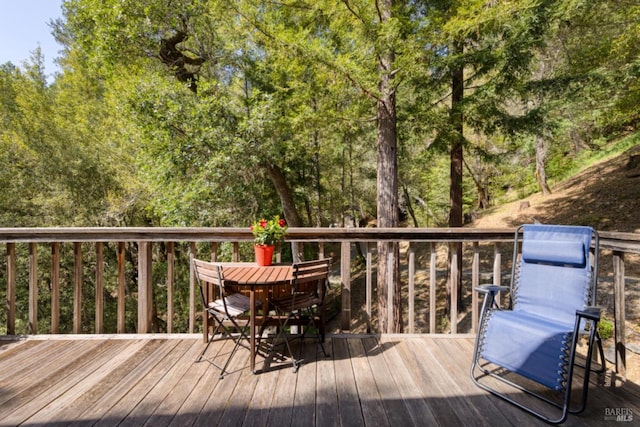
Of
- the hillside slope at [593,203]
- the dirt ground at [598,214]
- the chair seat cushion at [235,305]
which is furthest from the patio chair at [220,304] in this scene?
the hillside slope at [593,203]

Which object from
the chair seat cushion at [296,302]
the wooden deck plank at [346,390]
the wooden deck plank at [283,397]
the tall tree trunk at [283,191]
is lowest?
the wooden deck plank at [283,397]

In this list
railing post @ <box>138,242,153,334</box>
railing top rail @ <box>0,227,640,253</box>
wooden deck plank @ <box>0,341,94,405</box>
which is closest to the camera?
wooden deck plank @ <box>0,341,94,405</box>

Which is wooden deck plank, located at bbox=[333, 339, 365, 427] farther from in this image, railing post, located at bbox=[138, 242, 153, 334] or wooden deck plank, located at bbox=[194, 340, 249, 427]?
railing post, located at bbox=[138, 242, 153, 334]

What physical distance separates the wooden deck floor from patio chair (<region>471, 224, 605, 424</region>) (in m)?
0.16

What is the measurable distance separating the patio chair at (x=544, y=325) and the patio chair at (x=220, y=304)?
5.61 feet

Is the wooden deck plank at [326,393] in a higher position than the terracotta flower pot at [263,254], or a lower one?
lower

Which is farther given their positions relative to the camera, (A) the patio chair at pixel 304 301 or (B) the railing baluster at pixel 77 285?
(B) the railing baluster at pixel 77 285

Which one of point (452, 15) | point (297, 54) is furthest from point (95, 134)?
point (452, 15)

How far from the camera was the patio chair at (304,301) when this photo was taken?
7.34 ft

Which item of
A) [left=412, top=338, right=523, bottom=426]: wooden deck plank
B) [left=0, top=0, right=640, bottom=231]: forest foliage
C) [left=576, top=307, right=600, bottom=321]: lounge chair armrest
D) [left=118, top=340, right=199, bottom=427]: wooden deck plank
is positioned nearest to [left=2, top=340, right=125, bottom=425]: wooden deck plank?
[left=118, top=340, right=199, bottom=427]: wooden deck plank

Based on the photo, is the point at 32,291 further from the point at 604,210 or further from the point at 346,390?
the point at 604,210

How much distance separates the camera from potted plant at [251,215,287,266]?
2506 mm

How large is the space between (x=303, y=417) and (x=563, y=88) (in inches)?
267

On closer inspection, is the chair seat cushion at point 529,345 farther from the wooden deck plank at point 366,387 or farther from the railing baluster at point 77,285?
the railing baluster at point 77,285
